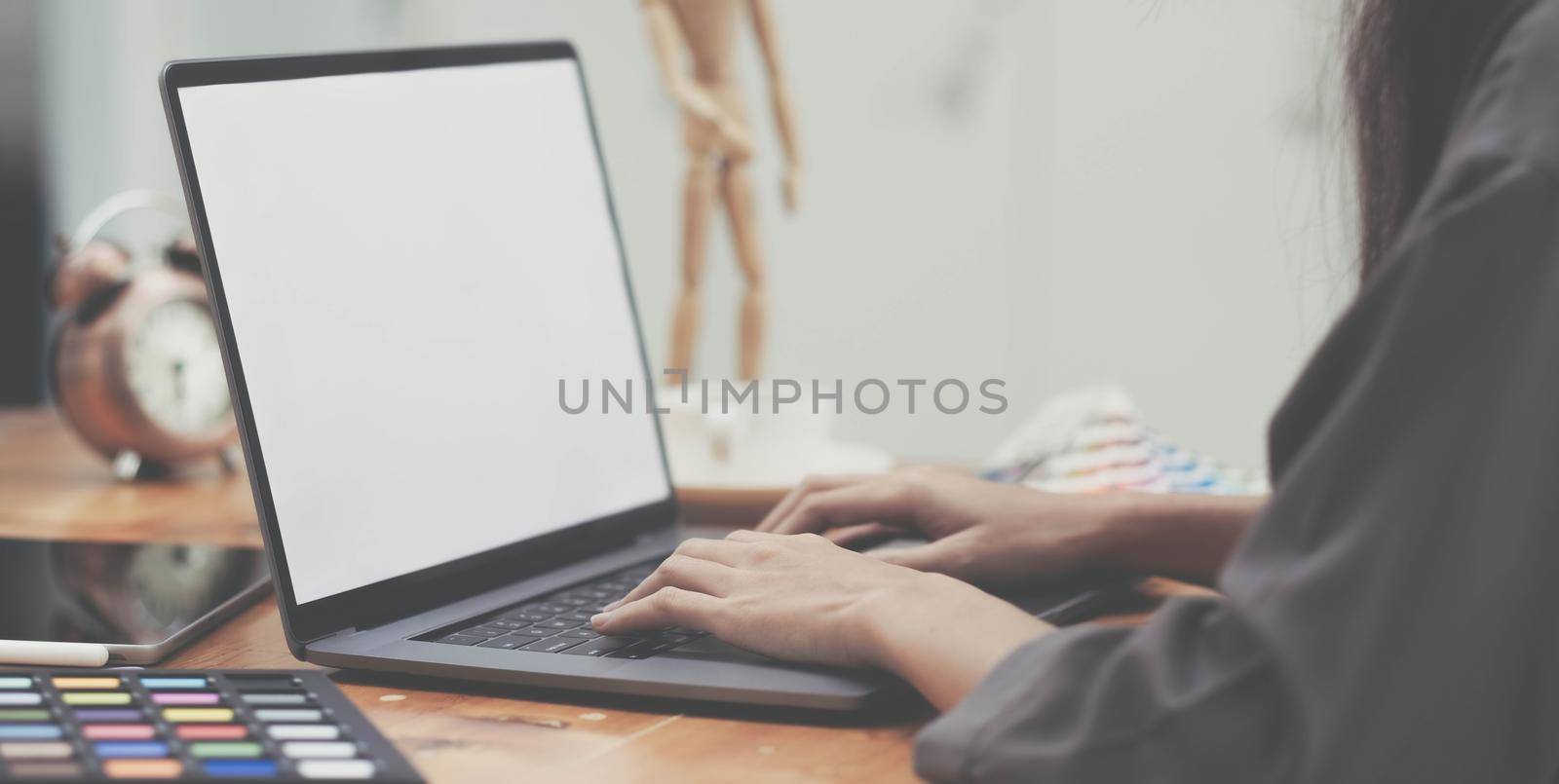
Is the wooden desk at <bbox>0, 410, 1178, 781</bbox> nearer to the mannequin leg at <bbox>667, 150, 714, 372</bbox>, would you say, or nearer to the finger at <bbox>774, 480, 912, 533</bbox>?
the finger at <bbox>774, 480, 912, 533</bbox>

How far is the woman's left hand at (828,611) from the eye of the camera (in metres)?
0.54

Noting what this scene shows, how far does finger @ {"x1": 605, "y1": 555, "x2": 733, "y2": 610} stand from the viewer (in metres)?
0.63

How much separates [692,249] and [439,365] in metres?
0.66

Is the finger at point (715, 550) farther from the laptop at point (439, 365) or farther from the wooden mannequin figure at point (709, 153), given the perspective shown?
the wooden mannequin figure at point (709, 153)

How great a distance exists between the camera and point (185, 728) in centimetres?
49

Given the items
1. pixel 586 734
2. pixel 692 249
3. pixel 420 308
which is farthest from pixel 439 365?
pixel 692 249

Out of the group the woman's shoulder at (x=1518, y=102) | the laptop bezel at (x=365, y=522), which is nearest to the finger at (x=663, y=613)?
the laptop bezel at (x=365, y=522)

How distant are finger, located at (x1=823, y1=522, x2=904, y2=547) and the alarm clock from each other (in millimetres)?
618

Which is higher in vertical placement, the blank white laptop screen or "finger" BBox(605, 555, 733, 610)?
the blank white laptop screen

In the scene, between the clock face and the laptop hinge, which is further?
the clock face

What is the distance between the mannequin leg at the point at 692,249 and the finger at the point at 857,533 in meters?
0.57

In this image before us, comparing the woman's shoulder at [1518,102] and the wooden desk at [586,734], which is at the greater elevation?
the woman's shoulder at [1518,102]

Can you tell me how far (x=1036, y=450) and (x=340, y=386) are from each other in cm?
57

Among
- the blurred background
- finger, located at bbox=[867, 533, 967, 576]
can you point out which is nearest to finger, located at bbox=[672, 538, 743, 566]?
finger, located at bbox=[867, 533, 967, 576]
